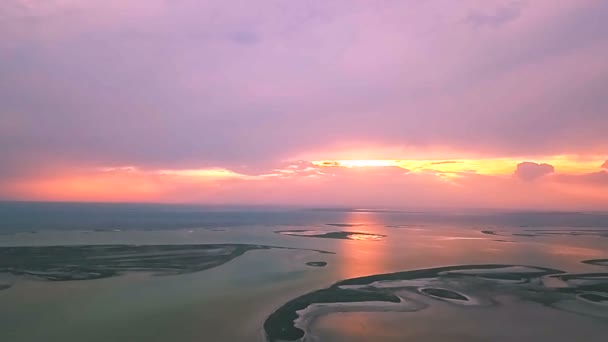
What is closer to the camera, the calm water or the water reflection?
the calm water

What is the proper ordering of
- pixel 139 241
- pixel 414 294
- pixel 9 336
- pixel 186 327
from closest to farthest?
pixel 9 336
pixel 186 327
pixel 414 294
pixel 139 241

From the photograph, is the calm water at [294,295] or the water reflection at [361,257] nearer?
the calm water at [294,295]

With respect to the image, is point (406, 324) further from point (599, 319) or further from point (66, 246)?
point (66, 246)

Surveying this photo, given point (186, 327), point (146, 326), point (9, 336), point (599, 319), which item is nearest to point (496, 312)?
point (599, 319)

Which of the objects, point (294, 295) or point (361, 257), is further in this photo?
point (361, 257)

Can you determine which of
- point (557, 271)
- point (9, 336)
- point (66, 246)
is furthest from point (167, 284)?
point (557, 271)

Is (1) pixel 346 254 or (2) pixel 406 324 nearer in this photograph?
(2) pixel 406 324

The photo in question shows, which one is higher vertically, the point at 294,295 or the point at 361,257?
the point at 361,257

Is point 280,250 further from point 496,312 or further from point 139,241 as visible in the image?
point 496,312

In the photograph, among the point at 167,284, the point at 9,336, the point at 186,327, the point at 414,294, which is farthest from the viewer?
the point at 167,284
